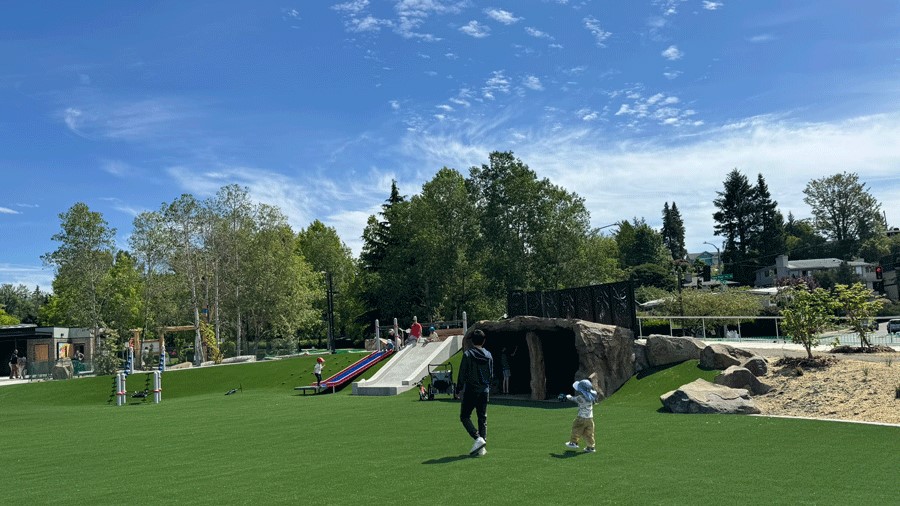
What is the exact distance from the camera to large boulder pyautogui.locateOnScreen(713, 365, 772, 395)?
16438 millimetres

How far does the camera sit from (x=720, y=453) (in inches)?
385

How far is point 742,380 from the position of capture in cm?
1678

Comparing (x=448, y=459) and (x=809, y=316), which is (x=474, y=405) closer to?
(x=448, y=459)

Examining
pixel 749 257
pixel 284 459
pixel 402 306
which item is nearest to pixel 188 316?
pixel 402 306

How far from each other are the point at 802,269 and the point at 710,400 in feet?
283

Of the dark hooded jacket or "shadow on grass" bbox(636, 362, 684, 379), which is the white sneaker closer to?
the dark hooded jacket

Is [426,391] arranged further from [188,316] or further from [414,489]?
[188,316]

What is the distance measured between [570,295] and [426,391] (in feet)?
20.2

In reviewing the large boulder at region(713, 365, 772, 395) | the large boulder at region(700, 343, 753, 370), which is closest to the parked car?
the large boulder at region(700, 343, 753, 370)

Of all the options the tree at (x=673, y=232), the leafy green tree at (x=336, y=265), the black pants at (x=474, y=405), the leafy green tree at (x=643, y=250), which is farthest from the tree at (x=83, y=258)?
the tree at (x=673, y=232)

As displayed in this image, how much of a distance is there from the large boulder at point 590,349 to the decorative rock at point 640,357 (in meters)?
0.24

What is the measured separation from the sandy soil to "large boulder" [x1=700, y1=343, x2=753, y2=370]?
1167 mm

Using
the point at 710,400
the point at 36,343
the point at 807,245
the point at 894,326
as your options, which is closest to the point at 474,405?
the point at 710,400

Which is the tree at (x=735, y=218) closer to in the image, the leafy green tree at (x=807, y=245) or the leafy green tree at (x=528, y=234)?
the leafy green tree at (x=807, y=245)
